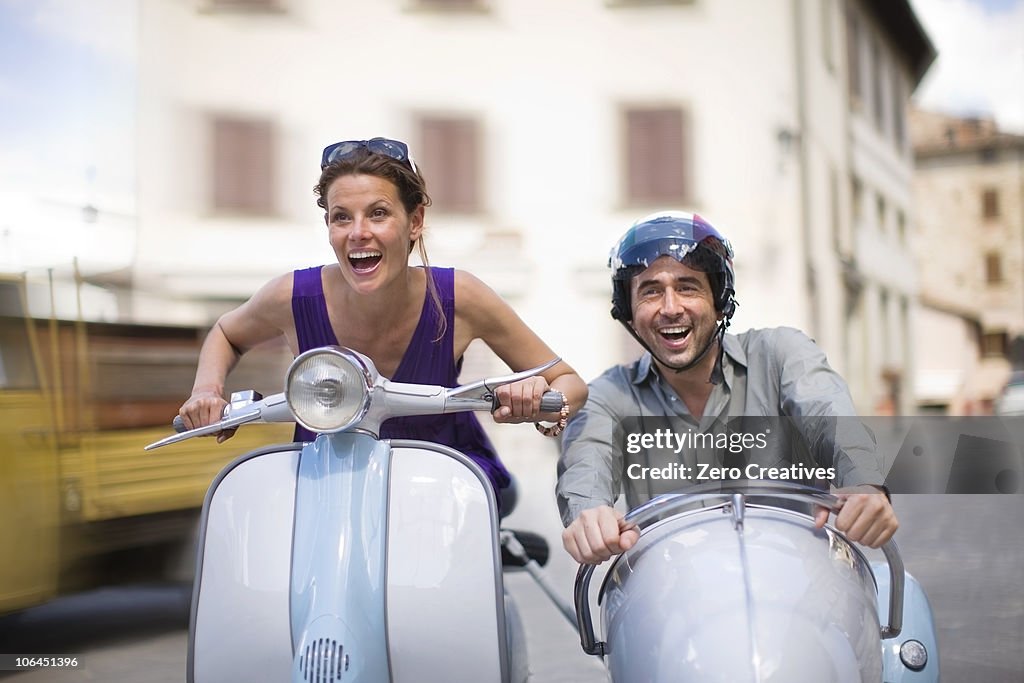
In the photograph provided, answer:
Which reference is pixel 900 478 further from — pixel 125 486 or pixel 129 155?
pixel 125 486

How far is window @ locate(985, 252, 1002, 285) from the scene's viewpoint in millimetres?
2770

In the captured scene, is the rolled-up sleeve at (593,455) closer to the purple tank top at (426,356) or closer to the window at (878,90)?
the purple tank top at (426,356)

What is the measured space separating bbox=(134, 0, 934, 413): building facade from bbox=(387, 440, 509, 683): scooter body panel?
106 centimetres

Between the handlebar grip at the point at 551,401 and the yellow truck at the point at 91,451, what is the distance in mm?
1895

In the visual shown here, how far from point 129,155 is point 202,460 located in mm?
2086

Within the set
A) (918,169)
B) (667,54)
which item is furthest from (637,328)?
(918,169)

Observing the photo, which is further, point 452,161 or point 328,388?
point 452,161

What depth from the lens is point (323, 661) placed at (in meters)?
1.78

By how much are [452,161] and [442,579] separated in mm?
1326

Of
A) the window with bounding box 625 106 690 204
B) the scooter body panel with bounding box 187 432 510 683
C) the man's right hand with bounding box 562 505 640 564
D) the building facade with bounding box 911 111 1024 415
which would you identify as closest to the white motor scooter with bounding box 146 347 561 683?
the scooter body panel with bounding box 187 432 510 683

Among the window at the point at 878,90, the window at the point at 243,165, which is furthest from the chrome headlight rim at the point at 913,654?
the window at the point at 243,165

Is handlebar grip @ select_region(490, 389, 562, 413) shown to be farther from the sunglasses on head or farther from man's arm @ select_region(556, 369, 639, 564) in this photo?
the sunglasses on head

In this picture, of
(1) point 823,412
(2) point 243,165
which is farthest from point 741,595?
(2) point 243,165

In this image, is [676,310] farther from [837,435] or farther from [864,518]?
[864,518]
